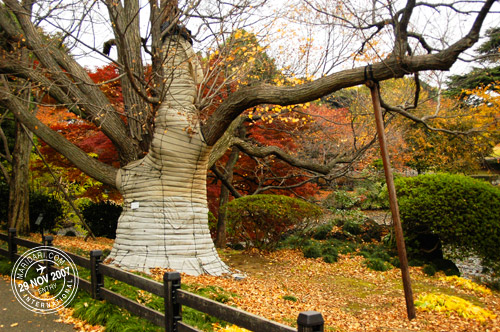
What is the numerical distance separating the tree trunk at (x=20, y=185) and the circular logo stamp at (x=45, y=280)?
5.22m

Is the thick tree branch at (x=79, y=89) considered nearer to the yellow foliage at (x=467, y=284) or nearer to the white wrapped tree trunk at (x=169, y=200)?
the white wrapped tree trunk at (x=169, y=200)

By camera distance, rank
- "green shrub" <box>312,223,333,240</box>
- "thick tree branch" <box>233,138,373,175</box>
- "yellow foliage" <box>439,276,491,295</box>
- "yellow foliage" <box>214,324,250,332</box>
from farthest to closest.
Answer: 1. "green shrub" <box>312,223,333,240</box>
2. "thick tree branch" <box>233,138,373,175</box>
3. "yellow foliage" <box>439,276,491,295</box>
4. "yellow foliage" <box>214,324,250,332</box>

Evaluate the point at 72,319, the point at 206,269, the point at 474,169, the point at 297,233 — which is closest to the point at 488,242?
→ the point at 297,233

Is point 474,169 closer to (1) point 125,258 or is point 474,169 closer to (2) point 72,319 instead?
(1) point 125,258

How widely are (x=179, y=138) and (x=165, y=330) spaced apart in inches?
157

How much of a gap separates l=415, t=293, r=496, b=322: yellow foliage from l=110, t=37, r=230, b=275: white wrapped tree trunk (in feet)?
12.2

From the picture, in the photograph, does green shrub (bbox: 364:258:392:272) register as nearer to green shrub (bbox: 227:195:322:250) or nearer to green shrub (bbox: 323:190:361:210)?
green shrub (bbox: 227:195:322:250)

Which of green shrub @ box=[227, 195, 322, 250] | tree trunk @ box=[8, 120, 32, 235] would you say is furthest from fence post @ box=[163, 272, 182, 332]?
tree trunk @ box=[8, 120, 32, 235]

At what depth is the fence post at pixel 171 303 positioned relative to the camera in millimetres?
4059

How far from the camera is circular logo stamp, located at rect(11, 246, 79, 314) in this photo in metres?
5.39

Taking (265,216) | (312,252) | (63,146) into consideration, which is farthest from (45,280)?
(312,252)

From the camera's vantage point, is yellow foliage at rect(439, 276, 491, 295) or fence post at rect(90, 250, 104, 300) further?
yellow foliage at rect(439, 276, 491, 295)

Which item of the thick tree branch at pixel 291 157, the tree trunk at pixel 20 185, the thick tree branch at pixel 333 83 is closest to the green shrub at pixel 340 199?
the thick tree branch at pixel 291 157

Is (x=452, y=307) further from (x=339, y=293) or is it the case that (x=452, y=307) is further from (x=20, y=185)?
(x=20, y=185)
